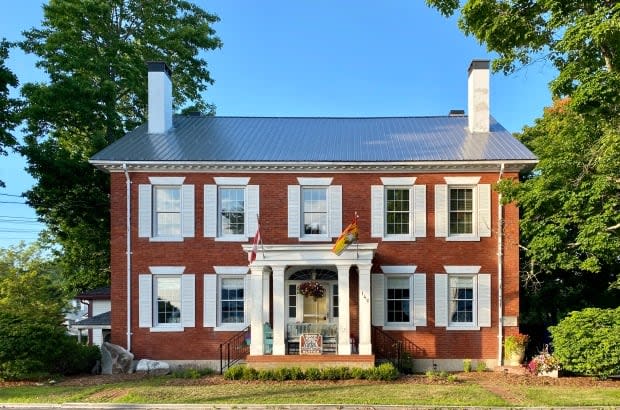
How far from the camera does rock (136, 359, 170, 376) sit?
1684 cm

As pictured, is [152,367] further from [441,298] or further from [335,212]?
[441,298]

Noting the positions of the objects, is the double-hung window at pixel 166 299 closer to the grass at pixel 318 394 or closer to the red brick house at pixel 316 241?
the red brick house at pixel 316 241

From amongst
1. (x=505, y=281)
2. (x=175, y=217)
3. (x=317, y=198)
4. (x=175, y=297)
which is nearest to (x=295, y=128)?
(x=317, y=198)

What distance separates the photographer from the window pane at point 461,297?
58.2ft

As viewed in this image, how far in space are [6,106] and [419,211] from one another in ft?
57.9

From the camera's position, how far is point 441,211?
701 inches

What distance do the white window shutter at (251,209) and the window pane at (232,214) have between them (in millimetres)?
211

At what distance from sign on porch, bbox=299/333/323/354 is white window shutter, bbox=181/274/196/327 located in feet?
13.5

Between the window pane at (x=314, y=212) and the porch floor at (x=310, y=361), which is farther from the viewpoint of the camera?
the window pane at (x=314, y=212)

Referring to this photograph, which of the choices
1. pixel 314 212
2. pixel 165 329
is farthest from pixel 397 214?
pixel 165 329

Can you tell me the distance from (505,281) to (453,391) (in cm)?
562

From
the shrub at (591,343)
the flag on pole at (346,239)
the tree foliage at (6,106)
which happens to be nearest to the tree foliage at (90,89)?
the tree foliage at (6,106)

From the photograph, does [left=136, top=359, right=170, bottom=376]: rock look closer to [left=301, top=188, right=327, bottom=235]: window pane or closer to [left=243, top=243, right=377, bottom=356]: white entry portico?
[left=243, top=243, right=377, bottom=356]: white entry portico

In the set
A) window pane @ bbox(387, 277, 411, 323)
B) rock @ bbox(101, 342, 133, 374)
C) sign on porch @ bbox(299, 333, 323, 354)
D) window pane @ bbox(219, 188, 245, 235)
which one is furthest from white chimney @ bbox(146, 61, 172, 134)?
window pane @ bbox(387, 277, 411, 323)
